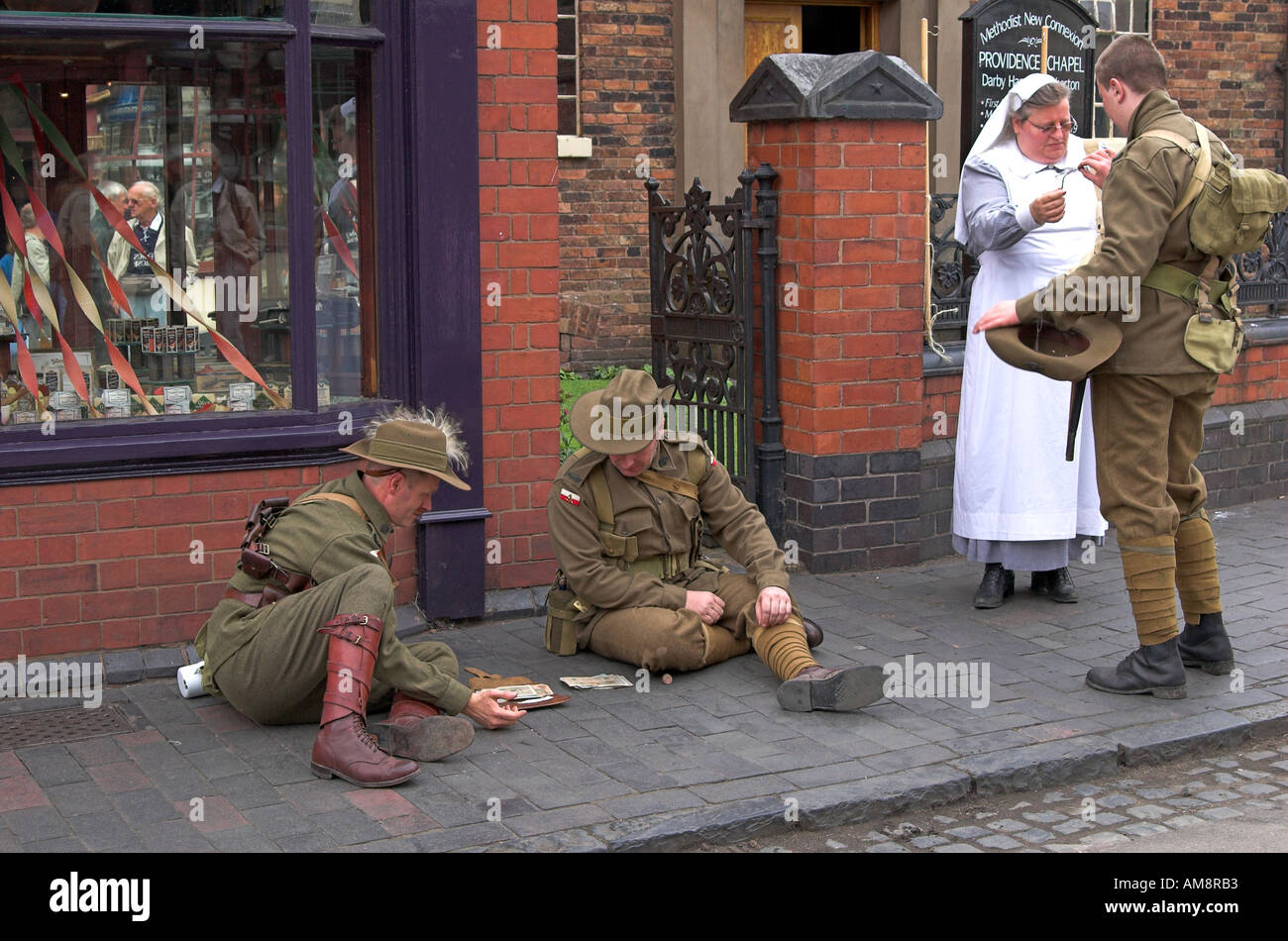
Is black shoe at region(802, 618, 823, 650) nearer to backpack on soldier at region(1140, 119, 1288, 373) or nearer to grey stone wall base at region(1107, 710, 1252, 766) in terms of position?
grey stone wall base at region(1107, 710, 1252, 766)

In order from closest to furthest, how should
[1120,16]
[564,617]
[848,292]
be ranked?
[564,617] < [848,292] < [1120,16]

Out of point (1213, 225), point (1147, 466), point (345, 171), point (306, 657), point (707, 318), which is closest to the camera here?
point (306, 657)

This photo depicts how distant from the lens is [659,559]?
6.29m

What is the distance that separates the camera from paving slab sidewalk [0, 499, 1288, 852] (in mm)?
4656

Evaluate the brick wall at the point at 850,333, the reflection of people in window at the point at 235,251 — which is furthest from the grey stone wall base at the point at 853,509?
the reflection of people in window at the point at 235,251

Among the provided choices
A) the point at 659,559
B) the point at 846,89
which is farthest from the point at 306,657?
the point at 846,89

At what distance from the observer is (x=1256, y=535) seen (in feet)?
28.6

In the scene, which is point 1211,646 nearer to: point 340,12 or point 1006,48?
point 1006,48

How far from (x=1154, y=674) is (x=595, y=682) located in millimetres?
2167

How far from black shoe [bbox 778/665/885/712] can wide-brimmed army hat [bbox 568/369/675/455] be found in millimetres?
1093

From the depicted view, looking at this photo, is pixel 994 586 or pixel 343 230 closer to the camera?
pixel 343 230

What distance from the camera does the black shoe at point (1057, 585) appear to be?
7320 mm

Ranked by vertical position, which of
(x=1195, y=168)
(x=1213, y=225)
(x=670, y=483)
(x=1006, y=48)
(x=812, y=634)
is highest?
(x=1006, y=48)

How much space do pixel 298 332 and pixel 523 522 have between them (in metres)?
1.35
